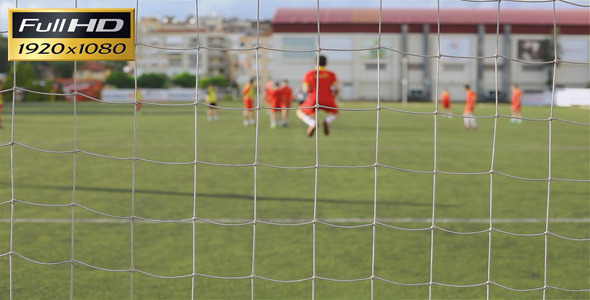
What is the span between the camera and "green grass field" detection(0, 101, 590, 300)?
477cm

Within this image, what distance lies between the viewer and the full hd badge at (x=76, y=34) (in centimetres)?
373

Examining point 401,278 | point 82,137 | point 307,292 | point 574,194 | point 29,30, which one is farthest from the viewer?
point 82,137

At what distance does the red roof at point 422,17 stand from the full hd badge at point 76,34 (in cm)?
5906

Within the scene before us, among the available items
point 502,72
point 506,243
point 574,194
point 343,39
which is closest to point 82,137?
point 574,194

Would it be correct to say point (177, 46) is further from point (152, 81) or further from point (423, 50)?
point (423, 50)

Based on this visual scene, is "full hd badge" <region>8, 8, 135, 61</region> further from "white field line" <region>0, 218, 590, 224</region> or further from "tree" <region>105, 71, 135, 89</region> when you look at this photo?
"tree" <region>105, 71, 135, 89</region>

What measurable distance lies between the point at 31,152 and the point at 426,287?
10.3 metres

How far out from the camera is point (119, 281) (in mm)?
4977

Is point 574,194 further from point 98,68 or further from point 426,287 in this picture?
point 98,68

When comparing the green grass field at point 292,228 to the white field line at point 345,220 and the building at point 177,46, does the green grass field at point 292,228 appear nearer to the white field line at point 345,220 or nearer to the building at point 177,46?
the white field line at point 345,220

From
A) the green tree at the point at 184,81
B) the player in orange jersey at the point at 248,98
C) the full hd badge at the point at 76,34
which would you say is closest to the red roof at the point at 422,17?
the green tree at the point at 184,81

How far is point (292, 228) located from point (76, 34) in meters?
3.33

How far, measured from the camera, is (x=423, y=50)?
202ft

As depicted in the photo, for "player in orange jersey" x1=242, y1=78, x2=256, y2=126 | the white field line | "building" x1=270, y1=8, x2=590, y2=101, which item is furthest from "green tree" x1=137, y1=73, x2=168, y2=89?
the white field line
